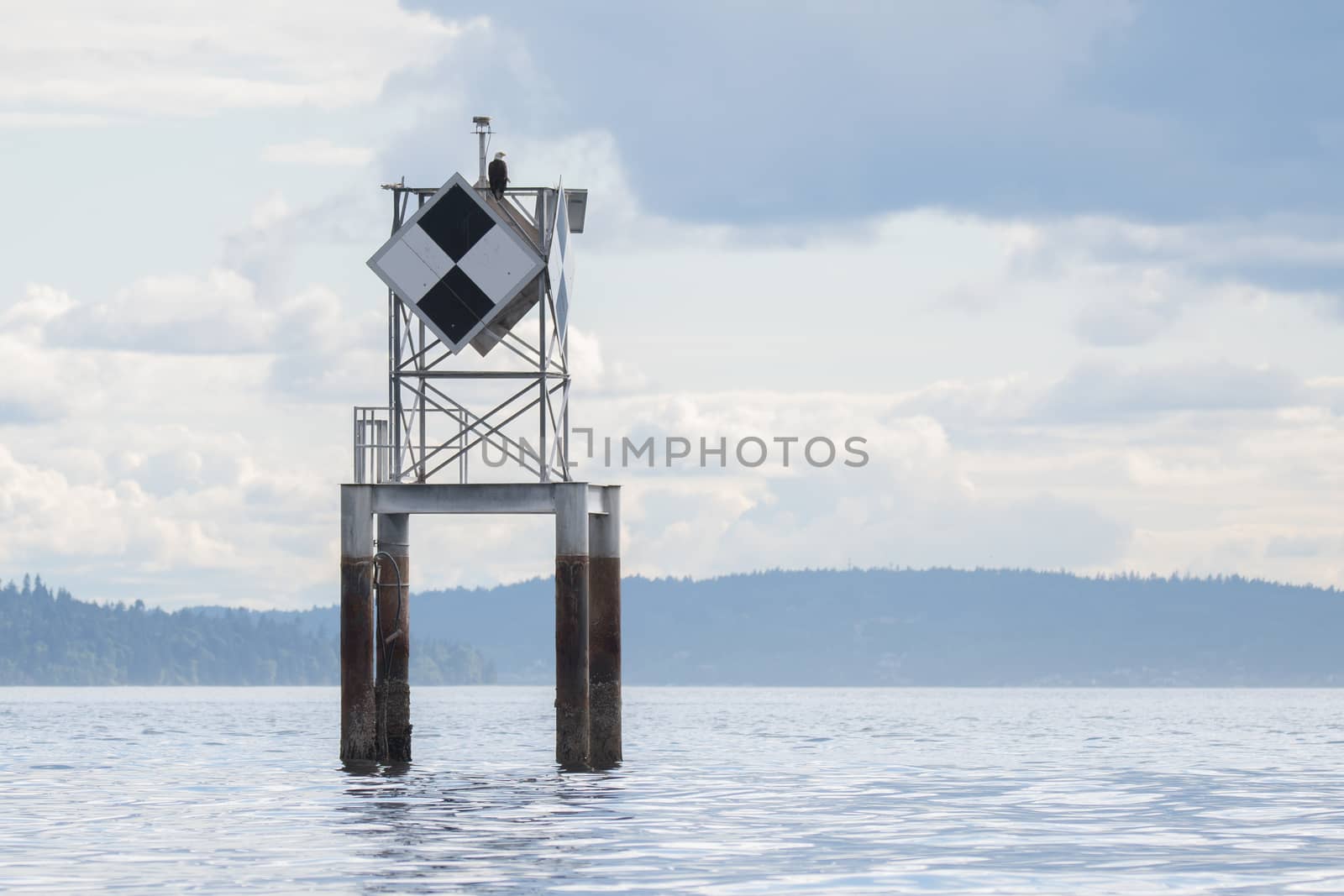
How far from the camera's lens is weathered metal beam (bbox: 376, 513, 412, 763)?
33.9m

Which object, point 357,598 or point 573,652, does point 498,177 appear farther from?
point 573,652

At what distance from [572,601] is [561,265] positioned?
21.5 feet

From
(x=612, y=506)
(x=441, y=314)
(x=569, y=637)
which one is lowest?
(x=569, y=637)

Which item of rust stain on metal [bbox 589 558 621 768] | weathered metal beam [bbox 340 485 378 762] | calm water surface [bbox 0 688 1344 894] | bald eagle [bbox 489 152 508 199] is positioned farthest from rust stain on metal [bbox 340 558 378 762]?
bald eagle [bbox 489 152 508 199]

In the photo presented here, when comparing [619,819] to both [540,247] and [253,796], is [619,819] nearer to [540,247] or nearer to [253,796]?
[253,796]

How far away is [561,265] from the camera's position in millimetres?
35500

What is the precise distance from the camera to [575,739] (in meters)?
33.3

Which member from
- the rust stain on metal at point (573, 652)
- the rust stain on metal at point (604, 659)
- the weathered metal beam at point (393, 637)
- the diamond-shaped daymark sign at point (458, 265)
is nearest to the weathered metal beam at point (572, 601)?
the rust stain on metal at point (573, 652)

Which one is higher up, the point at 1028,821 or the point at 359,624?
the point at 359,624

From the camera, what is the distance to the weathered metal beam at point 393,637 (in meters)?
33.9

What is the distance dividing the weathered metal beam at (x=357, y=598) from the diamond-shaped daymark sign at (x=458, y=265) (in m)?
3.23

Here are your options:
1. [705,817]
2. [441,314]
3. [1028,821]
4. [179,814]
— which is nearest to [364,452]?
[441,314]

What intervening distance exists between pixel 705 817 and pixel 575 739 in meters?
4.31

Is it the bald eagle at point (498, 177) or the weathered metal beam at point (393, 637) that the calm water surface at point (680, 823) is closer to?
the weathered metal beam at point (393, 637)
